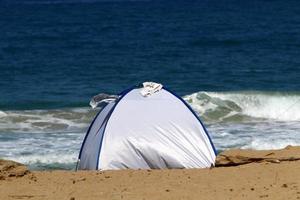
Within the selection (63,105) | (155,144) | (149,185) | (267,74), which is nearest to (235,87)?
(267,74)

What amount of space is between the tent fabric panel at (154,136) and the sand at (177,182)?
150 cm

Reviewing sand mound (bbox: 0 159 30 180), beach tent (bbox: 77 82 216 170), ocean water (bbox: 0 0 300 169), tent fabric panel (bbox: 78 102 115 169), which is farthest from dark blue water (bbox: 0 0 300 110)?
sand mound (bbox: 0 159 30 180)

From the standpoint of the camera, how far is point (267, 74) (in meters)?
27.1

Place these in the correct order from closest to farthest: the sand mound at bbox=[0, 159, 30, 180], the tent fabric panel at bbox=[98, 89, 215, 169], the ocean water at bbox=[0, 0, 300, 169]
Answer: the sand mound at bbox=[0, 159, 30, 180]
the tent fabric panel at bbox=[98, 89, 215, 169]
the ocean water at bbox=[0, 0, 300, 169]

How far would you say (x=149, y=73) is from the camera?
28.2m

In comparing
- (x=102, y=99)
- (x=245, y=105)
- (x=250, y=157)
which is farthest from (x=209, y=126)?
(x=250, y=157)

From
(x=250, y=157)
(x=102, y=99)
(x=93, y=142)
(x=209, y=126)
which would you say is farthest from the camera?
(x=209, y=126)

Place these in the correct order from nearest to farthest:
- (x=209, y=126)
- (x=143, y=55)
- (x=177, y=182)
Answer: (x=177, y=182), (x=209, y=126), (x=143, y=55)

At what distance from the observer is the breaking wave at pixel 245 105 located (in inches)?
786

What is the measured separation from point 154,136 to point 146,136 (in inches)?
4.5

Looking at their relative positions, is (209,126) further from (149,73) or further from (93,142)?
(149,73)

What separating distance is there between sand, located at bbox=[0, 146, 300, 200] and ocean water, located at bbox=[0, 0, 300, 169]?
4647mm

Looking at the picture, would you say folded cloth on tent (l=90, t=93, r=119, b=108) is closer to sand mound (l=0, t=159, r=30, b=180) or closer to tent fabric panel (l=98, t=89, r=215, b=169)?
tent fabric panel (l=98, t=89, r=215, b=169)

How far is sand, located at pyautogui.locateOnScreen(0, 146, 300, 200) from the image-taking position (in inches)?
328
